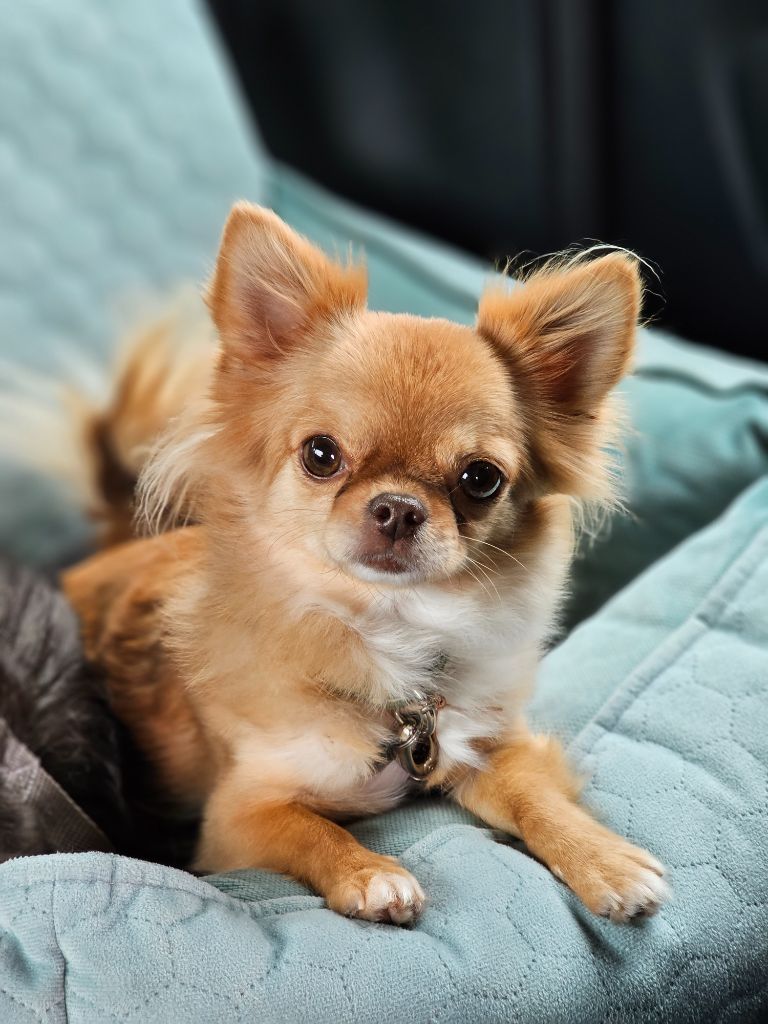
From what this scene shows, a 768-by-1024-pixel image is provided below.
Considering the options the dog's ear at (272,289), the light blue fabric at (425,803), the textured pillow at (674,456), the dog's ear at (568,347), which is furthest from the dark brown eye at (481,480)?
the textured pillow at (674,456)

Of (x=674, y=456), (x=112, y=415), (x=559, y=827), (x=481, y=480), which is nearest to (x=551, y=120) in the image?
(x=674, y=456)

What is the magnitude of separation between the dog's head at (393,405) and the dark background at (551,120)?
136cm

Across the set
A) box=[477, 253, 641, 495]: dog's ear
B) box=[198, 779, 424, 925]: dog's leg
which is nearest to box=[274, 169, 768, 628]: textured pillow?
box=[477, 253, 641, 495]: dog's ear

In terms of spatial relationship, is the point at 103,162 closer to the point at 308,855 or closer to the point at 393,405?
the point at 393,405

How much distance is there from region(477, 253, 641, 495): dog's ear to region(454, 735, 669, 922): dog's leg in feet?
1.13

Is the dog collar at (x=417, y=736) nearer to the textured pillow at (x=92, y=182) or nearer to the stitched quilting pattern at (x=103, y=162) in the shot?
the textured pillow at (x=92, y=182)

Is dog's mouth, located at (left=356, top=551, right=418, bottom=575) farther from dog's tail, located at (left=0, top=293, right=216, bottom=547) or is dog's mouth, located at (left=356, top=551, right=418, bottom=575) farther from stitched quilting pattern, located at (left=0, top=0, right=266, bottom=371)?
stitched quilting pattern, located at (left=0, top=0, right=266, bottom=371)

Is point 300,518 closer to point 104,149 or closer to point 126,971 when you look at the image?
point 126,971

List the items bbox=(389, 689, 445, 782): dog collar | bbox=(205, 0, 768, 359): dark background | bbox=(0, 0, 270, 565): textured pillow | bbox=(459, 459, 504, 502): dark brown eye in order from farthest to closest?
bbox=(205, 0, 768, 359): dark background → bbox=(0, 0, 270, 565): textured pillow → bbox=(389, 689, 445, 782): dog collar → bbox=(459, 459, 504, 502): dark brown eye

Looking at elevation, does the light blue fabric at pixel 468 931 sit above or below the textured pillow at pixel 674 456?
below

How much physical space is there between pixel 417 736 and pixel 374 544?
0.29 metres

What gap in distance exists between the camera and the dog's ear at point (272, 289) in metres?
1.17

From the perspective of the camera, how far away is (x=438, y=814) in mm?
1245

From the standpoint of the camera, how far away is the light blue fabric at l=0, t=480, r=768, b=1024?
0.91 m
